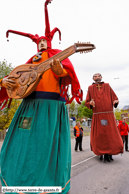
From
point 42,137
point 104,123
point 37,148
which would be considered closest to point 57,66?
point 42,137

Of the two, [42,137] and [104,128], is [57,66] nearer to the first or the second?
[42,137]

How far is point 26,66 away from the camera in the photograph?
7.22 feet

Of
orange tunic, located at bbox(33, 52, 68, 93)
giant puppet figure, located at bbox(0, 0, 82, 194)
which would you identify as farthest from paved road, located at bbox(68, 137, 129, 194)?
orange tunic, located at bbox(33, 52, 68, 93)

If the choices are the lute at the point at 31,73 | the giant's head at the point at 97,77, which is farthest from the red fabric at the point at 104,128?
the lute at the point at 31,73

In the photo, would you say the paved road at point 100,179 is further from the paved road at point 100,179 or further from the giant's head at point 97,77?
the giant's head at point 97,77

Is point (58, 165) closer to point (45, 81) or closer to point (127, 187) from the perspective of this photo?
point (45, 81)

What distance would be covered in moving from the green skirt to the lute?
0.19m

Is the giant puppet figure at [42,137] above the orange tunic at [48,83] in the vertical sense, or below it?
below

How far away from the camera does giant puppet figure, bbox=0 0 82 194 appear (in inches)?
74.6

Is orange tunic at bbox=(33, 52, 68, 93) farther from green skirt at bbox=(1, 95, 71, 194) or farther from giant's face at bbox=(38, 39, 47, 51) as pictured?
giant's face at bbox=(38, 39, 47, 51)

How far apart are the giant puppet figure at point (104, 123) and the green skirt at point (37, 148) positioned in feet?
7.05

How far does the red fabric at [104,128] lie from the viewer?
4059mm

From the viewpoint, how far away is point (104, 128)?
416cm

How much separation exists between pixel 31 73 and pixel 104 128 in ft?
9.08
